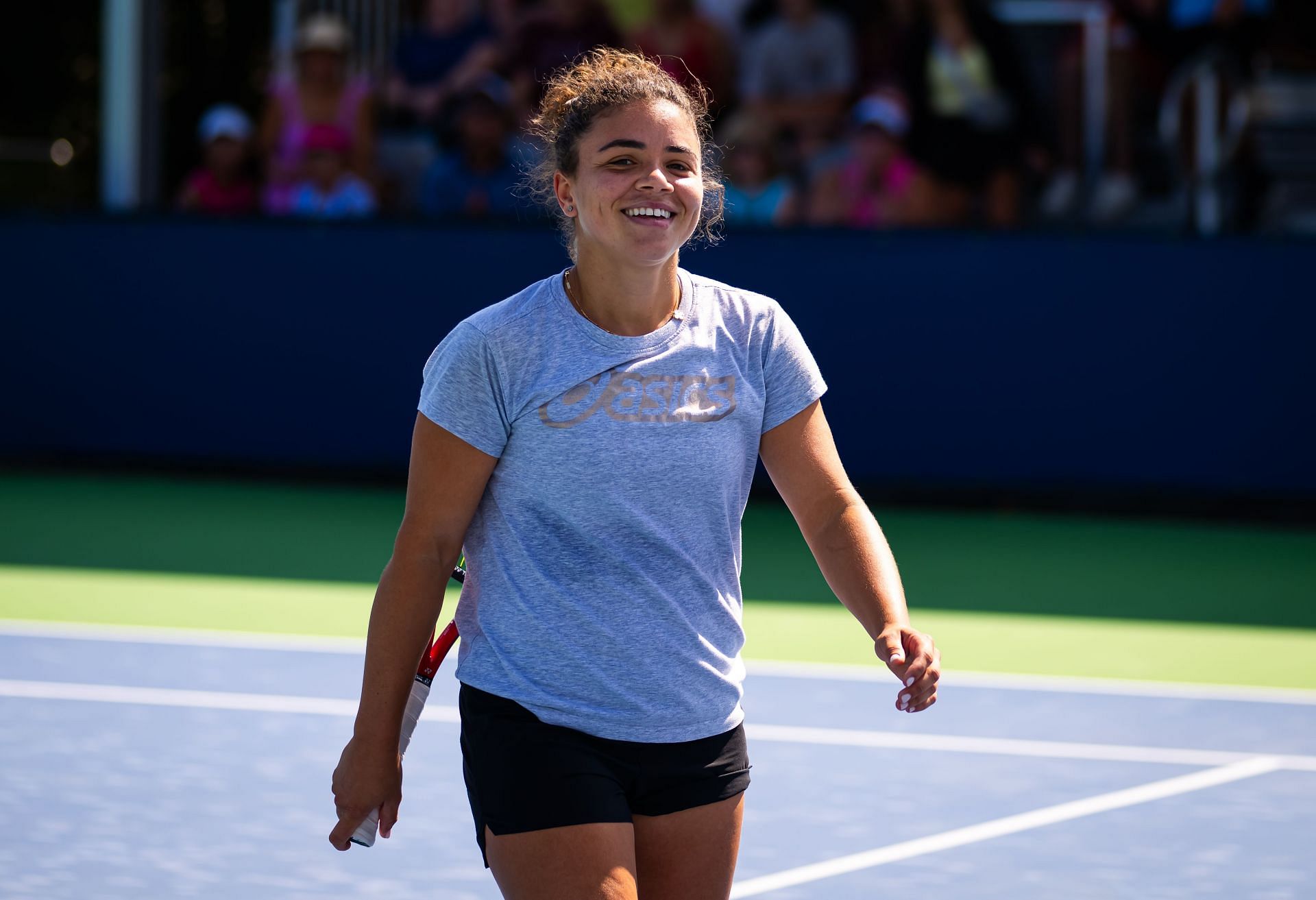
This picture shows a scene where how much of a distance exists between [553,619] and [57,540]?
7535 mm

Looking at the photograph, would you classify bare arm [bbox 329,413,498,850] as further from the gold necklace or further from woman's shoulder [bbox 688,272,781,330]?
woman's shoulder [bbox 688,272,781,330]

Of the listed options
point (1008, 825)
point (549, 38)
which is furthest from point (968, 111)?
point (1008, 825)

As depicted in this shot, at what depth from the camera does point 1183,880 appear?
4.75 metres

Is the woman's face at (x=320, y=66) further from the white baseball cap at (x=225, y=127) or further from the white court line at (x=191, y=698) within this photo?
the white court line at (x=191, y=698)

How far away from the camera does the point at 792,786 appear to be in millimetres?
5551

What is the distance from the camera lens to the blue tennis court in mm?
4734

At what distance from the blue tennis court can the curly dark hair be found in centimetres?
207

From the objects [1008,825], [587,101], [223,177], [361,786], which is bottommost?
[1008,825]

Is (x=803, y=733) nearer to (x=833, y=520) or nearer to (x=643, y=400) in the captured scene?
(x=833, y=520)

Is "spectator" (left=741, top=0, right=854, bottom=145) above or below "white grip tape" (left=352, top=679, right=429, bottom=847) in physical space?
above

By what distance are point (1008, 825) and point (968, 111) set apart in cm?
714

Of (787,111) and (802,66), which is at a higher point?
(802,66)

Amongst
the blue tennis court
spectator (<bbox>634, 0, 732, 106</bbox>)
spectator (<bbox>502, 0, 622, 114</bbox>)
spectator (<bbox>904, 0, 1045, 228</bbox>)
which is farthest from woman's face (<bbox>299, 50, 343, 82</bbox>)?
the blue tennis court

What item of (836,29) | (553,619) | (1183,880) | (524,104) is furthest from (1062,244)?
(553,619)
